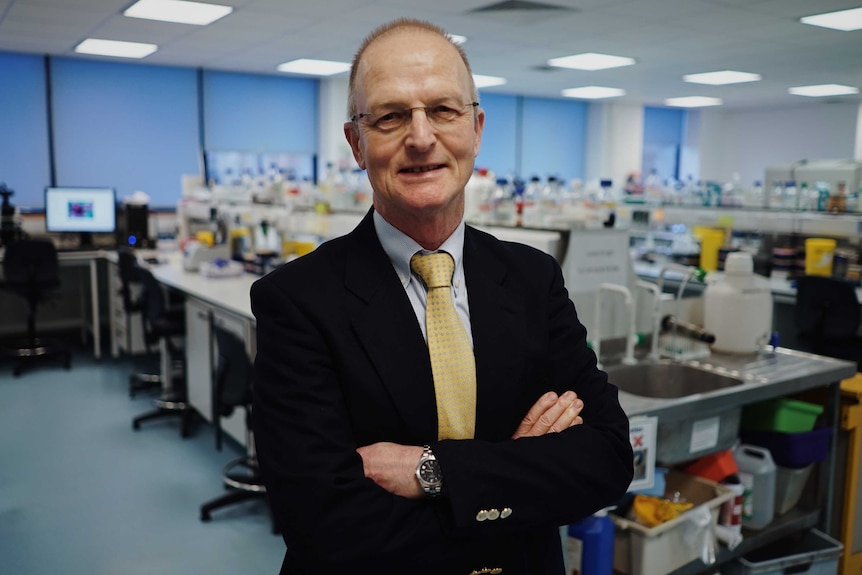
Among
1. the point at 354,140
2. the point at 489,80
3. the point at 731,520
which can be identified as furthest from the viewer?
the point at 489,80

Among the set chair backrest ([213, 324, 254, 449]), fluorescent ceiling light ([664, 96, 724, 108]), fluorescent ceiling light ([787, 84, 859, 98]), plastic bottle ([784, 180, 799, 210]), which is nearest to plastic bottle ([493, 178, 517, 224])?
chair backrest ([213, 324, 254, 449])

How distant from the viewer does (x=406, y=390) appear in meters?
1.01

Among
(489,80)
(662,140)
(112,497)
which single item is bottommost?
(112,497)

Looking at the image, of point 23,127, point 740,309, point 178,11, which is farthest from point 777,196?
point 23,127

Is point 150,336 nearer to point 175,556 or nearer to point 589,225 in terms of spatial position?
point 175,556

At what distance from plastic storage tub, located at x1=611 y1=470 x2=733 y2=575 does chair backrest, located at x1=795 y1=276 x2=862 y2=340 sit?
2.48 meters

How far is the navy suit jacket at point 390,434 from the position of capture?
97 cm

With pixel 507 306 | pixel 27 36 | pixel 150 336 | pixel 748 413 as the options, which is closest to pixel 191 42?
pixel 27 36

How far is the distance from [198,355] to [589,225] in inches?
100

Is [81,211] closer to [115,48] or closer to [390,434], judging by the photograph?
[115,48]

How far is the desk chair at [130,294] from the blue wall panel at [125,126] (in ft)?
10.3

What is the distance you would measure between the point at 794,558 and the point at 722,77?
7.22m

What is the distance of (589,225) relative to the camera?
92.6 inches

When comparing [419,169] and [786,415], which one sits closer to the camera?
[419,169]
